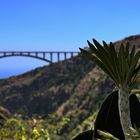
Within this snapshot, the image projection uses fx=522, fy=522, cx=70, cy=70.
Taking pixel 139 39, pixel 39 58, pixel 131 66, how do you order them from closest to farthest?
1. pixel 131 66
2. pixel 139 39
3. pixel 39 58

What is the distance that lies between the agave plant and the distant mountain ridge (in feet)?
352

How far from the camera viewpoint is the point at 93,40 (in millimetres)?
8977

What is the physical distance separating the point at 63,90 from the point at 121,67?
150m

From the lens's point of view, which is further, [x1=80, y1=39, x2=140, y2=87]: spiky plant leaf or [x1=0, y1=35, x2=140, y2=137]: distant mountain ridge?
[x1=0, y1=35, x2=140, y2=137]: distant mountain ridge

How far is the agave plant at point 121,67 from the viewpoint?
8.79 m

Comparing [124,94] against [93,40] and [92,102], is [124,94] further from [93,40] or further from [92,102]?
[92,102]

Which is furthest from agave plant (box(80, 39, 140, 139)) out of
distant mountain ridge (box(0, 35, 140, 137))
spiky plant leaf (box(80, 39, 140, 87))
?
distant mountain ridge (box(0, 35, 140, 137))

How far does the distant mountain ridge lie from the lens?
425 ft

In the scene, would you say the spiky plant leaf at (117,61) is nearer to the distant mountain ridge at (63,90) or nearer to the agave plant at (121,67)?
the agave plant at (121,67)

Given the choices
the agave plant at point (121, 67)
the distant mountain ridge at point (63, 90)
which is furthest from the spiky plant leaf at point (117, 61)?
the distant mountain ridge at point (63, 90)

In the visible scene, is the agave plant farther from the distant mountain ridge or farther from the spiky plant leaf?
the distant mountain ridge

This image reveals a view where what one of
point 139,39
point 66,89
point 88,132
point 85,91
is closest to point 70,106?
point 85,91

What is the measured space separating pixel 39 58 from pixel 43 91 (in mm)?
14220

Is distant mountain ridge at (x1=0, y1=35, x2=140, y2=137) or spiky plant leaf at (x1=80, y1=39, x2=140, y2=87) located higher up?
distant mountain ridge at (x1=0, y1=35, x2=140, y2=137)
